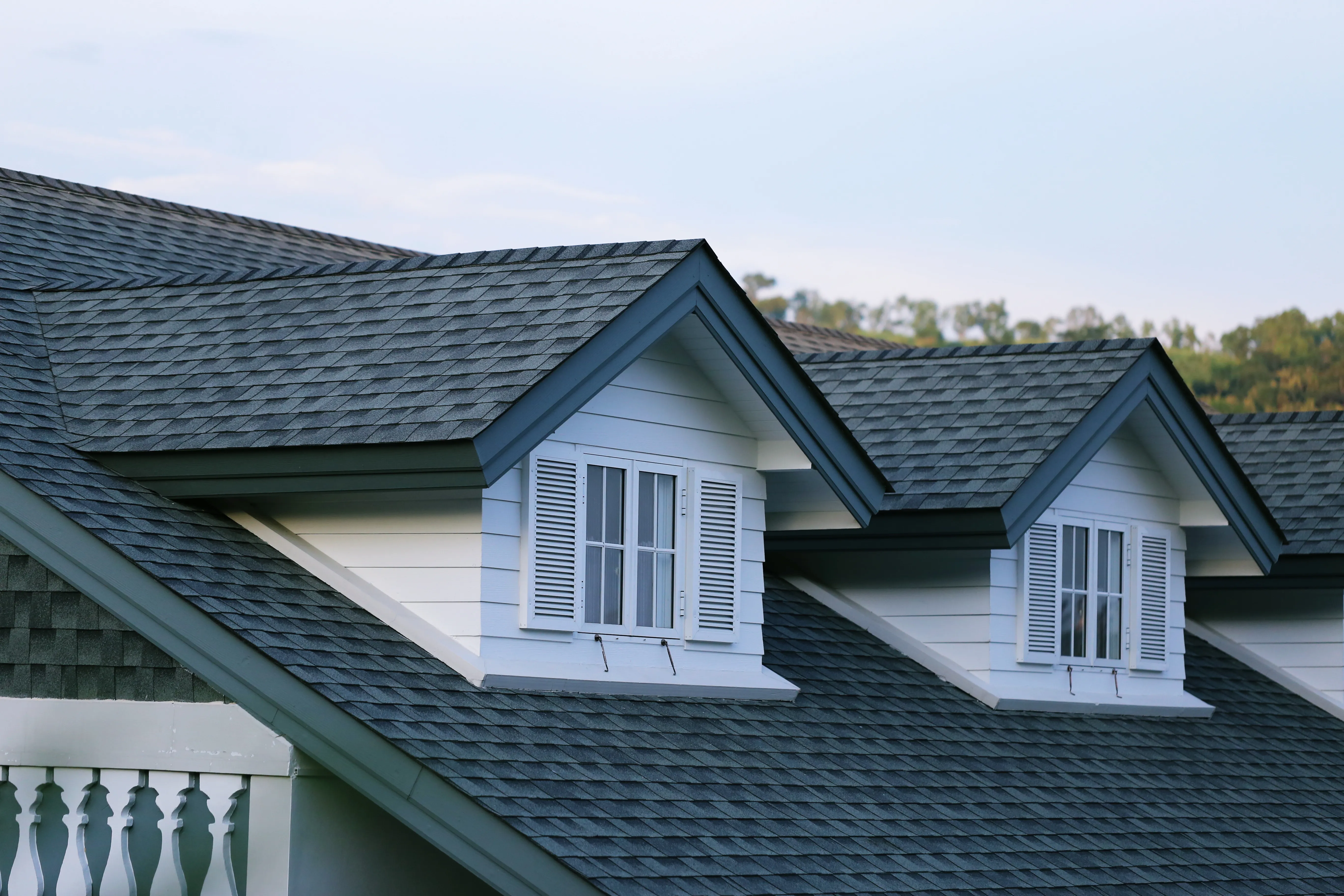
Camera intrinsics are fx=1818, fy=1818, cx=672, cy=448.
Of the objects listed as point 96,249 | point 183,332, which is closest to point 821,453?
point 183,332

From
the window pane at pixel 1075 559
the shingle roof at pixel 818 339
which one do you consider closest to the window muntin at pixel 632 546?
the window pane at pixel 1075 559

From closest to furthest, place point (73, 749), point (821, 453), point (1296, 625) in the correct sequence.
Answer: point (73, 749) → point (821, 453) → point (1296, 625)

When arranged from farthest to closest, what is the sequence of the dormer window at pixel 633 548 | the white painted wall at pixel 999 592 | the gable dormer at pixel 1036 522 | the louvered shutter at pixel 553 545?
1. the white painted wall at pixel 999 592
2. the gable dormer at pixel 1036 522
3. the dormer window at pixel 633 548
4. the louvered shutter at pixel 553 545

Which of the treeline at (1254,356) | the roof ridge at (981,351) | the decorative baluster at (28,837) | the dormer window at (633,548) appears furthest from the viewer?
the treeline at (1254,356)

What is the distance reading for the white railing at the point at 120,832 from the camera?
24.1 feet

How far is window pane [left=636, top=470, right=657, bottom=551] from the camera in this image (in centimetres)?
960

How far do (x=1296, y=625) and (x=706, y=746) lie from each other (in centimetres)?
835

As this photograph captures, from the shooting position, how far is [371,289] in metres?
10.1

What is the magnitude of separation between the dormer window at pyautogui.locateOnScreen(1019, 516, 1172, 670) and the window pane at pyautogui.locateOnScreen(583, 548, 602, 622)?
385cm

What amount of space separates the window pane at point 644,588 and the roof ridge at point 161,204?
13.0ft

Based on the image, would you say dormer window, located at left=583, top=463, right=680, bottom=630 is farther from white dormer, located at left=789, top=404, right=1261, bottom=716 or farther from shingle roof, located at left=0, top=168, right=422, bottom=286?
shingle roof, located at left=0, top=168, right=422, bottom=286

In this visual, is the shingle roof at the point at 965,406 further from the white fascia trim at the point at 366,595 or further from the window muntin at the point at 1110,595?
the white fascia trim at the point at 366,595

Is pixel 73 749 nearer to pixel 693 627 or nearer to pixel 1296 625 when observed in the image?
pixel 693 627

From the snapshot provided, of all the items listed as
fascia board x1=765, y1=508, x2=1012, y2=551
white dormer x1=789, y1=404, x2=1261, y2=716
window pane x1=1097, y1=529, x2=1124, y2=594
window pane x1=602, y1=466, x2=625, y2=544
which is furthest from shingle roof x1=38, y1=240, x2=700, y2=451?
window pane x1=1097, y1=529, x2=1124, y2=594
